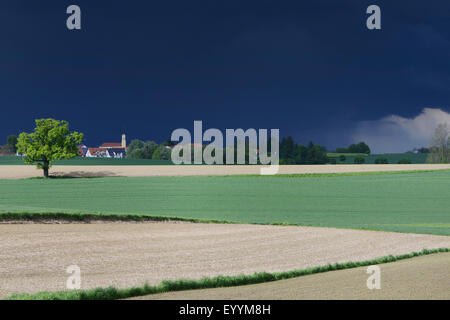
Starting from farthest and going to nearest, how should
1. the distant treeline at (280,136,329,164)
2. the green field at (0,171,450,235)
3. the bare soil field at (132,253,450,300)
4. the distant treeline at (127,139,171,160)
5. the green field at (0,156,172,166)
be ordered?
the distant treeline at (127,139,171,160), the distant treeline at (280,136,329,164), the green field at (0,156,172,166), the green field at (0,171,450,235), the bare soil field at (132,253,450,300)

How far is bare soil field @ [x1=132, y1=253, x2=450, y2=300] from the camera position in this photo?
7.98m

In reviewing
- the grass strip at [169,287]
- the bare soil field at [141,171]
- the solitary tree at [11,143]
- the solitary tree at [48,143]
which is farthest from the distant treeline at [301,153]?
the grass strip at [169,287]

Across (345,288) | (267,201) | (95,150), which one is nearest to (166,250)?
(345,288)

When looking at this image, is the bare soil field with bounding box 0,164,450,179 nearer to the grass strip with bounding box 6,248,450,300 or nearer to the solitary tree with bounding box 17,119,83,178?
the solitary tree with bounding box 17,119,83,178

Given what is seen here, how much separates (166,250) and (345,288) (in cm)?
729

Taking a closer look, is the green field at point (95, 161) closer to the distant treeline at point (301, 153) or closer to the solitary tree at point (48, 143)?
the solitary tree at point (48, 143)

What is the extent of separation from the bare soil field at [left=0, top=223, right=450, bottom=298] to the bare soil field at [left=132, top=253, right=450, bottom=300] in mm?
1904

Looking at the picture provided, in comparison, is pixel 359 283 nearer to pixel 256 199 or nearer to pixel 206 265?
pixel 206 265

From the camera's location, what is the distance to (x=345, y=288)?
8.53 m

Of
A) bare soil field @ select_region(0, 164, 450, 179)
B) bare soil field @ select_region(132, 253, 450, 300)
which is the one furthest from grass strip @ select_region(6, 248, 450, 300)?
bare soil field @ select_region(0, 164, 450, 179)

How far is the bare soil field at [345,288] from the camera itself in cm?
798

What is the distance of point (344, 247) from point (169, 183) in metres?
30.8
